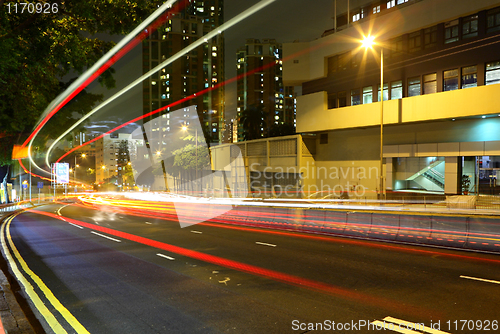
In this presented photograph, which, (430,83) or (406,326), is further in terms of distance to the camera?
(430,83)

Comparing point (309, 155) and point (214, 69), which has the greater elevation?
point (214, 69)

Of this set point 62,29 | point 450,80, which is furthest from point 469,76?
point 62,29

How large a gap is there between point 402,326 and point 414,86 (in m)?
26.1

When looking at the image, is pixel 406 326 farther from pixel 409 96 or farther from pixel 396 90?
pixel 396 90

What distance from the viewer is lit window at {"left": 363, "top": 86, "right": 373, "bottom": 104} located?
3072 centimetres

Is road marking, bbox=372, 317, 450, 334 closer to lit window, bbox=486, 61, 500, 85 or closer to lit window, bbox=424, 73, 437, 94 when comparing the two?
lit window, bbox=486, 61, 500, 85

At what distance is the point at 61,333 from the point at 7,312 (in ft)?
4.29

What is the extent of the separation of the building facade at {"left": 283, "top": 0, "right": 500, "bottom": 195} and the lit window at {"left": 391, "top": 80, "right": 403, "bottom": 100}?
0.28 ft

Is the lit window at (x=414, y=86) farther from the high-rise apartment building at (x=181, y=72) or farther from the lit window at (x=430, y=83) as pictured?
the high-rise apartment building at (x=181, y=72)

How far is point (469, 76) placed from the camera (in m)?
24.3

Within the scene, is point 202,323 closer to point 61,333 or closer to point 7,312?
point 61,333

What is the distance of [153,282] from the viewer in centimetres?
845

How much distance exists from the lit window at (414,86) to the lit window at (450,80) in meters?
2.08

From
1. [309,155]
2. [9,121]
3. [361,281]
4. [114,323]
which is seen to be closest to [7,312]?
[114,323]
